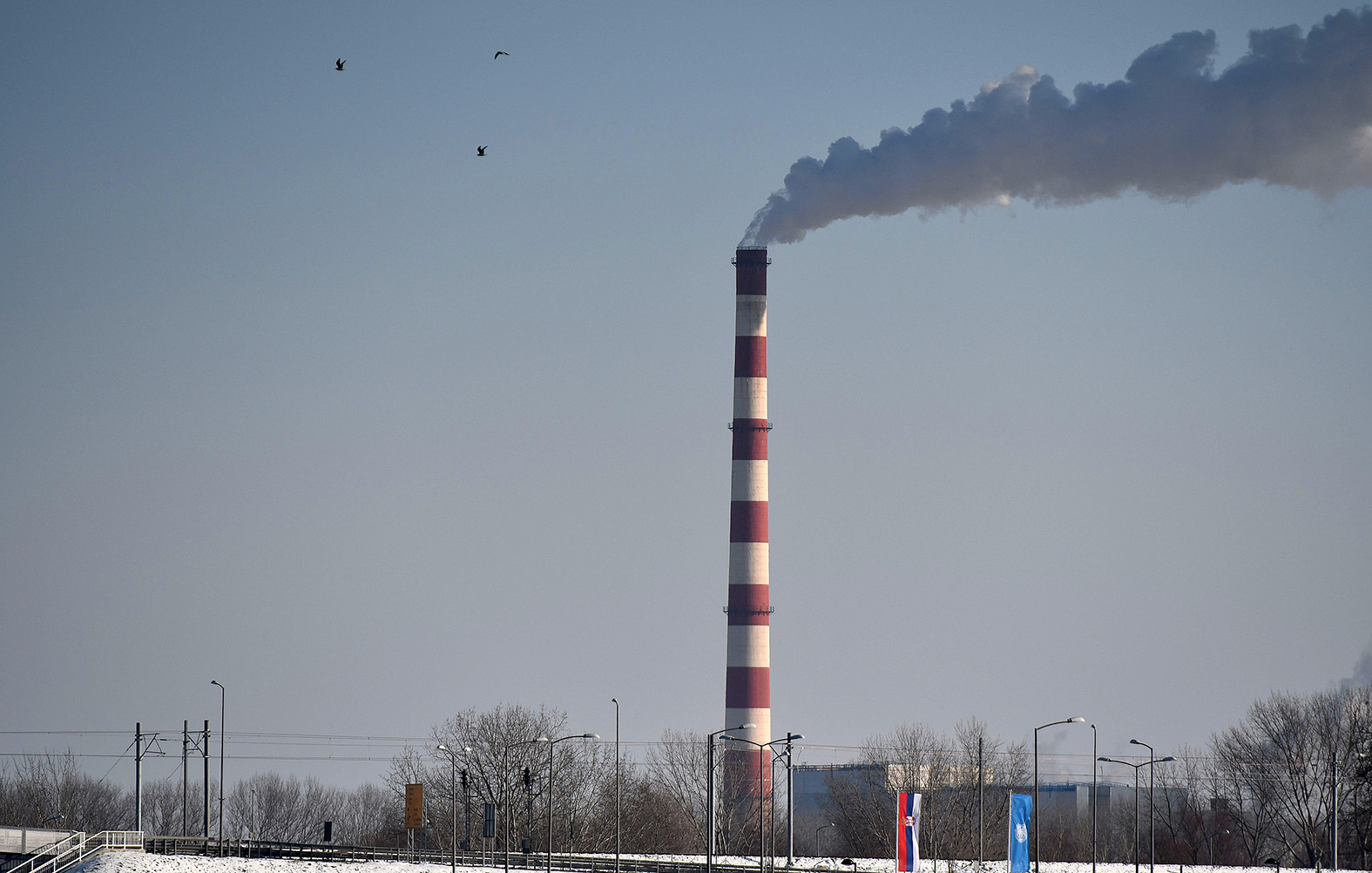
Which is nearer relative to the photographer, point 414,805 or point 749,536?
point 414,805

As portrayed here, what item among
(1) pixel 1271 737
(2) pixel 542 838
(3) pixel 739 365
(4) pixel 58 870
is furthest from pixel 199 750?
(1) pixel 1271 737

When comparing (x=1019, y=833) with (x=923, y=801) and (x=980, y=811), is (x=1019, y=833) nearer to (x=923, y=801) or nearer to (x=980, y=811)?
(x=980, y=811)

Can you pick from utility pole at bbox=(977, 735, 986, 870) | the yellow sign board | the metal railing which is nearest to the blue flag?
utility pole at bbox=(977, 735, 986, 870)

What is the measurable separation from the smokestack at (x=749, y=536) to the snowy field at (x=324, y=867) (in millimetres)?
13367

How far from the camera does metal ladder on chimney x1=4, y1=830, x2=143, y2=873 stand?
54.3m

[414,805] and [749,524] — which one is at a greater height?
[749,524]

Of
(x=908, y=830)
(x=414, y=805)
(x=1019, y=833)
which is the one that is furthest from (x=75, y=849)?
(x=1019, y=833)

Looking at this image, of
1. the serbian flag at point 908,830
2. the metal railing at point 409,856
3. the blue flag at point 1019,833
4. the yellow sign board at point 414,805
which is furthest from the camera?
the metal railing at point 409,856

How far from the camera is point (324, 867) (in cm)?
5628

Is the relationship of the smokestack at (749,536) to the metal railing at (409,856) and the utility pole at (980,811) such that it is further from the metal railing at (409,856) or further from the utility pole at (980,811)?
the metal railing at (409,856)

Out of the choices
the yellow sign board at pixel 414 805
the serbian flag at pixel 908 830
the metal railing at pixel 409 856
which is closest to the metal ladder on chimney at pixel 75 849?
the metal railing at pixel 409 856

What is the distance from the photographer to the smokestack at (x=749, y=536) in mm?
82375

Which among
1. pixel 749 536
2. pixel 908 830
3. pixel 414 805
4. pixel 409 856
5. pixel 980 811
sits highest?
pixel 749 536

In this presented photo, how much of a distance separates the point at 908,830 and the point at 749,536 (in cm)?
2767
